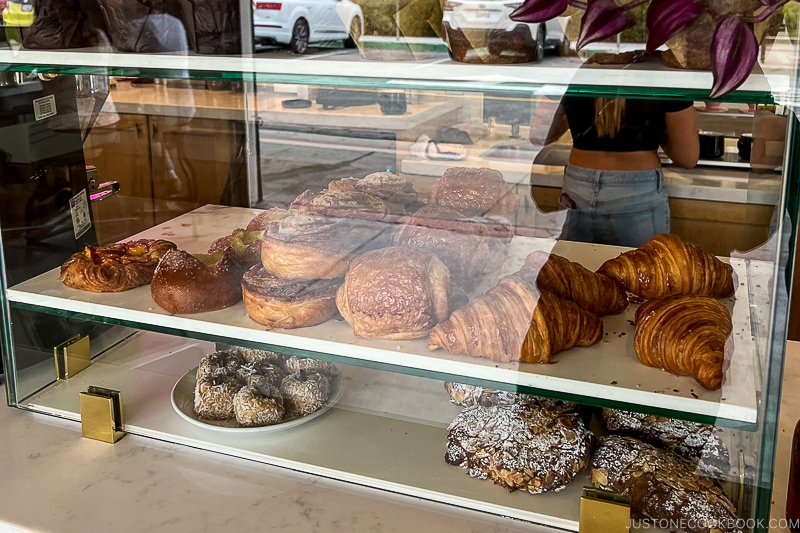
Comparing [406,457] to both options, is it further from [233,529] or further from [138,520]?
[138,520]

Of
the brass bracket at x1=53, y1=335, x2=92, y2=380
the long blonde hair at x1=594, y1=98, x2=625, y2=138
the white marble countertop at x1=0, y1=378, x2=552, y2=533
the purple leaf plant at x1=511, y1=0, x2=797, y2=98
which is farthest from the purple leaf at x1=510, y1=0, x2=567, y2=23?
the brass bracket at x1=53, y1=335, x2=92, y2=380

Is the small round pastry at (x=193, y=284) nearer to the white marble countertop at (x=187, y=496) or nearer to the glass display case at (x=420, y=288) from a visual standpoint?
the glass display case at (x=420, y=288)

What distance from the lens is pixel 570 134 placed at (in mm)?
1133

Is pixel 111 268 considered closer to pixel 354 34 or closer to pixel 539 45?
pixel 354 34

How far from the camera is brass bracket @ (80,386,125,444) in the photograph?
117 centimetres

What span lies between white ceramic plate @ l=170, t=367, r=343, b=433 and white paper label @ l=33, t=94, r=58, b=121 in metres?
0.53

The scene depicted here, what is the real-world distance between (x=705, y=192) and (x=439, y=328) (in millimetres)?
440

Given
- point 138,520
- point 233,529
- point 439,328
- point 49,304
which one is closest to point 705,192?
point 439,328

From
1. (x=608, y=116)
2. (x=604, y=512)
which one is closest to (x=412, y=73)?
(x=608, y=116)

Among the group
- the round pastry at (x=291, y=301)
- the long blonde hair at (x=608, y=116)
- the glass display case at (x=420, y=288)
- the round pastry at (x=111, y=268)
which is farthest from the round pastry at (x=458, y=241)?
the round pastry at (x=111, y=268)

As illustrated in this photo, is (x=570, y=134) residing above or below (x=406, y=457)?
above

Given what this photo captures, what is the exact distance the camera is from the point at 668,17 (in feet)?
2.45

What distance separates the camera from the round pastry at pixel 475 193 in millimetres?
1145

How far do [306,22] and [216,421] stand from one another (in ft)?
2.14
